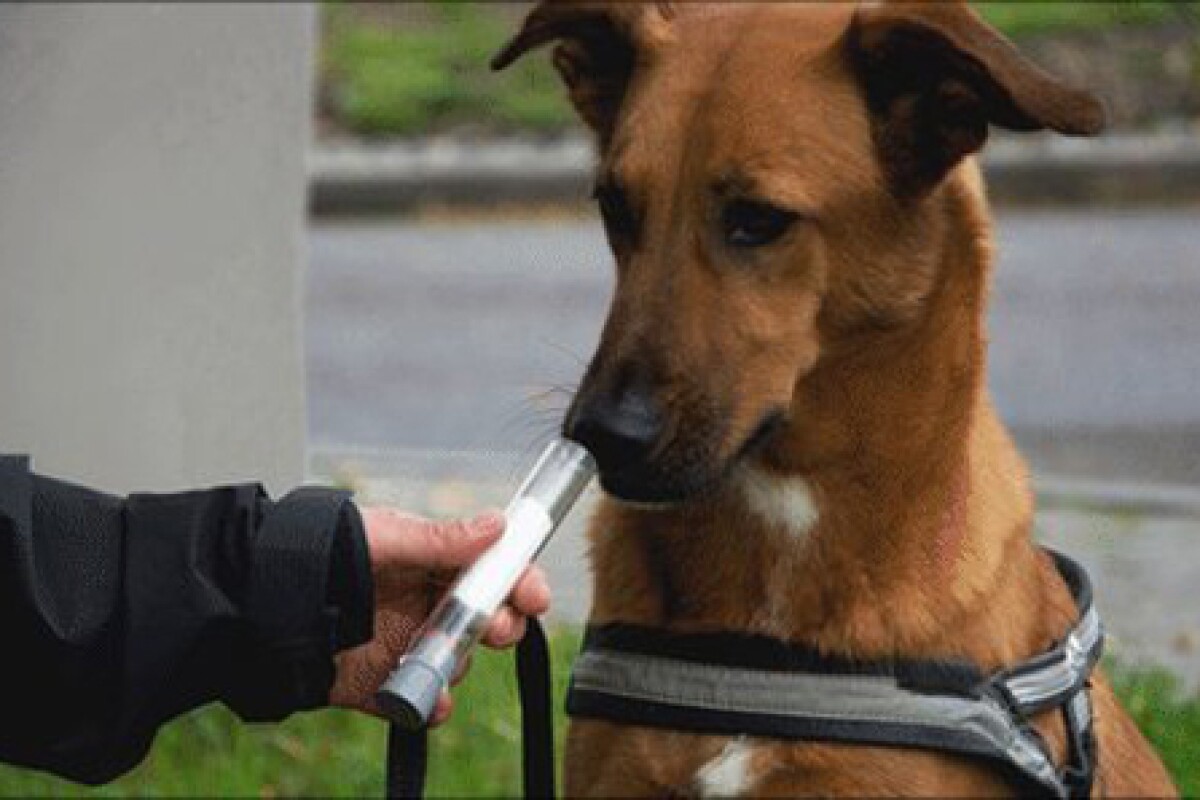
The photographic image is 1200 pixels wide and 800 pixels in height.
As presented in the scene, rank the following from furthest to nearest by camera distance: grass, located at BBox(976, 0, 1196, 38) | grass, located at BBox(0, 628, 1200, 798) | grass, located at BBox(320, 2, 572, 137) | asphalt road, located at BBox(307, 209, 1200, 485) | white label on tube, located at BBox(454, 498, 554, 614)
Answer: grass, located at BBox(320, 2, 572, 137) → grass, located at BBox(976, 0, 1196, 38) → asphalt road, located at BBox(307, 209, 1200, 485) → grass, located at BBox(0, 628, 1200, 798) → white label on tube, located at BBox(454, 498, 554, 614)

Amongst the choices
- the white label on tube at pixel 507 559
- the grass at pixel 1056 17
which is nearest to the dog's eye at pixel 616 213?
the white label on tube at pixel 507 559

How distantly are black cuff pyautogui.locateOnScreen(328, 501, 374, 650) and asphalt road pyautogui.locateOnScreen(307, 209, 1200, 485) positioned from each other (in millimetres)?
4915

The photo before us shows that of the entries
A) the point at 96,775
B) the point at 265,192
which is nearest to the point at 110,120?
the point at 265,192

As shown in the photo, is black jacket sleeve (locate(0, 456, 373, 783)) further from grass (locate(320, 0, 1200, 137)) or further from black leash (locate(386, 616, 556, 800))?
grass (locate(320, 0, 1200, 137))

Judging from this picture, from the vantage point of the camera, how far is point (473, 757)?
5785 mm

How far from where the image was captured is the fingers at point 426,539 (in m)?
3.28

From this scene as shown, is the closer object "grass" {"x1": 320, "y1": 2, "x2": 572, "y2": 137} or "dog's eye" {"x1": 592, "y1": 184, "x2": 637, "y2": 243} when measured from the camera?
"dog's eye" {"x1": 592, "y1": 184, "x2": 637, "y2": 243}

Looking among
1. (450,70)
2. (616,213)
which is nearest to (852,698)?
(616,213)

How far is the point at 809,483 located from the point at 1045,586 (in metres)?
0.38

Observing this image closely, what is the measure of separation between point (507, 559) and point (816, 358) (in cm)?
73

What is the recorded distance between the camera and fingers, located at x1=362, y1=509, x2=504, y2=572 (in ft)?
10.8

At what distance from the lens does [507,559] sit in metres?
3.24

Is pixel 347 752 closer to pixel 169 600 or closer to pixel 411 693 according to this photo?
pixel 169 600

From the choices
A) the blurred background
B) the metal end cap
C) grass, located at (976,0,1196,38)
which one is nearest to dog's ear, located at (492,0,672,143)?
the blurred background
